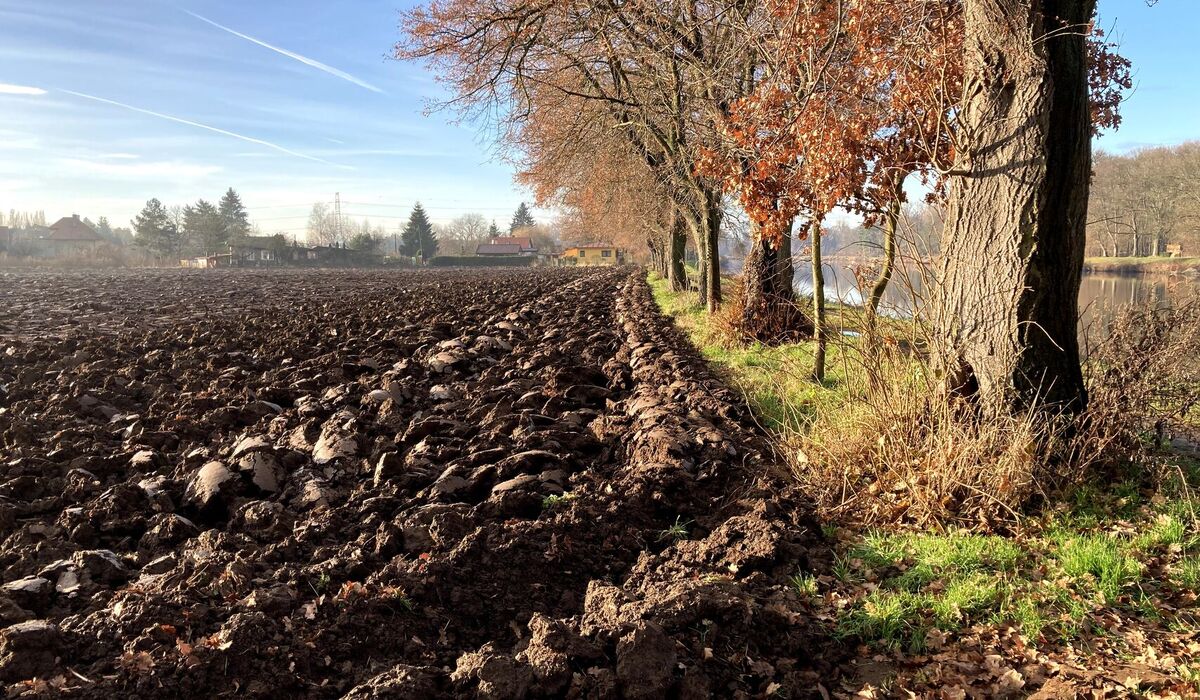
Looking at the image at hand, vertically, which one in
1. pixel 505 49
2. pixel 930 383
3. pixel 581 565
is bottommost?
pixel 581 565

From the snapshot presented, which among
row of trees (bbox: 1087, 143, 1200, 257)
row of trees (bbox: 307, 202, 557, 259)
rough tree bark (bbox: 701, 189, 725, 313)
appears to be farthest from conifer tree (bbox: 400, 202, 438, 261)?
rough tree bark (bbox: 701, 189, 725, 313)

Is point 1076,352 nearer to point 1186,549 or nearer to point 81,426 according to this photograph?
point 1186,549

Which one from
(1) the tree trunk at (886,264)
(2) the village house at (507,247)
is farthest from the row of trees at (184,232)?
(1) the tree trunk at (886,264)

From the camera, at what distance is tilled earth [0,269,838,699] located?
3084 mm

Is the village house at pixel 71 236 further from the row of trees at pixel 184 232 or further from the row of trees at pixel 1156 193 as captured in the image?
the row of trees at pixel 1156 193

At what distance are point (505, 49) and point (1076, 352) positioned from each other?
10924 millimetres

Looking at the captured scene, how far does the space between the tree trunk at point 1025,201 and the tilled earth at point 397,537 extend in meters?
1.83

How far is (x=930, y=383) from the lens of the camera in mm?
5395

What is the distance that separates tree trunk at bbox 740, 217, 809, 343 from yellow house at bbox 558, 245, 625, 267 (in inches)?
3141

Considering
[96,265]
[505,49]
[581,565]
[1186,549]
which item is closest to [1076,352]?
[1186,549]

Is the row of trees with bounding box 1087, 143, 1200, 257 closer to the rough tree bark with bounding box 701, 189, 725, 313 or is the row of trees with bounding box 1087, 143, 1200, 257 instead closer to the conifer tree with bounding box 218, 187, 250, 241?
the rough tree bark with bounding box 701, 189, 725, 313

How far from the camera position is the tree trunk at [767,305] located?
42.0 ft

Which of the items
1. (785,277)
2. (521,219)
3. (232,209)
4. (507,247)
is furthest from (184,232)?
(785,277)

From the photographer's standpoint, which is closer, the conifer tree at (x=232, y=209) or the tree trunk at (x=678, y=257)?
the tree trunk at (x=678, y=257)
